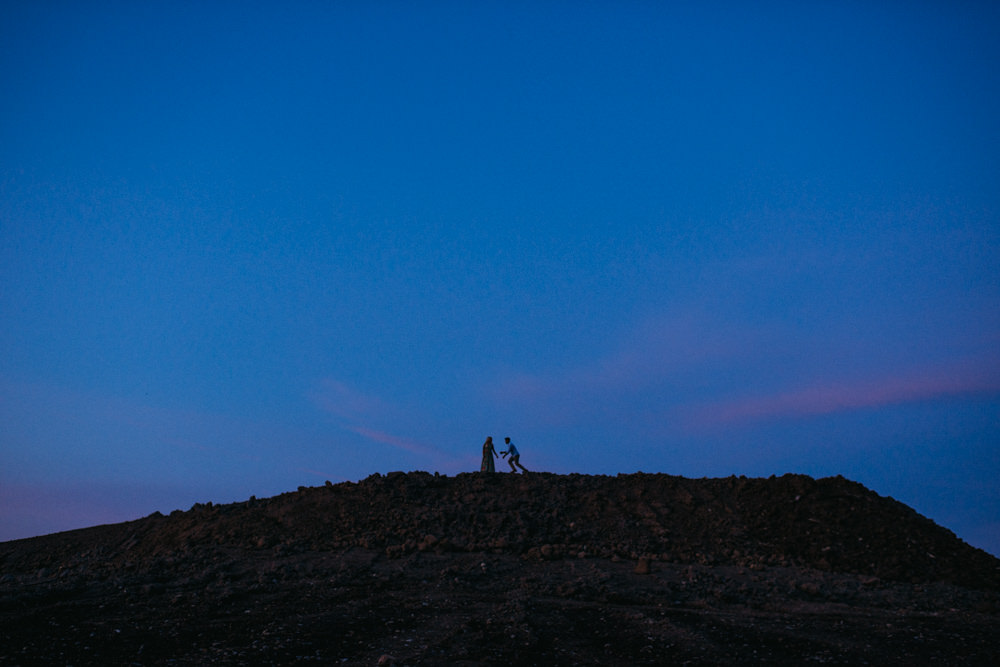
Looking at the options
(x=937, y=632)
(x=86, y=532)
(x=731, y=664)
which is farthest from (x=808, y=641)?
(x=86, y=532)

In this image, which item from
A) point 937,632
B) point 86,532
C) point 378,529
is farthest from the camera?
point 86,532

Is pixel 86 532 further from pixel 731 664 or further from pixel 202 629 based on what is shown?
pixel 731 664

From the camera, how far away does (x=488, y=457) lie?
985 inches

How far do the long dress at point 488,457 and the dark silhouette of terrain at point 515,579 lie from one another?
4.52 feet

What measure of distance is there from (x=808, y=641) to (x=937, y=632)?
300cm

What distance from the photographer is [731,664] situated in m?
10.6

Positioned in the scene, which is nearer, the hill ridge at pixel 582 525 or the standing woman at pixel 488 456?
the hill ridge at pixel 582 525

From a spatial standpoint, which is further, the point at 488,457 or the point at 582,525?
the point at 488,457

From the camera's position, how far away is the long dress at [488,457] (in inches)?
979

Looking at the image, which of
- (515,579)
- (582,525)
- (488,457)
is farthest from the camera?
(488,457)

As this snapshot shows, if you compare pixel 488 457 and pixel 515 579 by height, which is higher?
pixel 488 457

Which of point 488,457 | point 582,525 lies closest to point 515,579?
point 582,525

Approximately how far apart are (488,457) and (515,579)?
8550 millimetres

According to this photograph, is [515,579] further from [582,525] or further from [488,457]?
[488,457]
